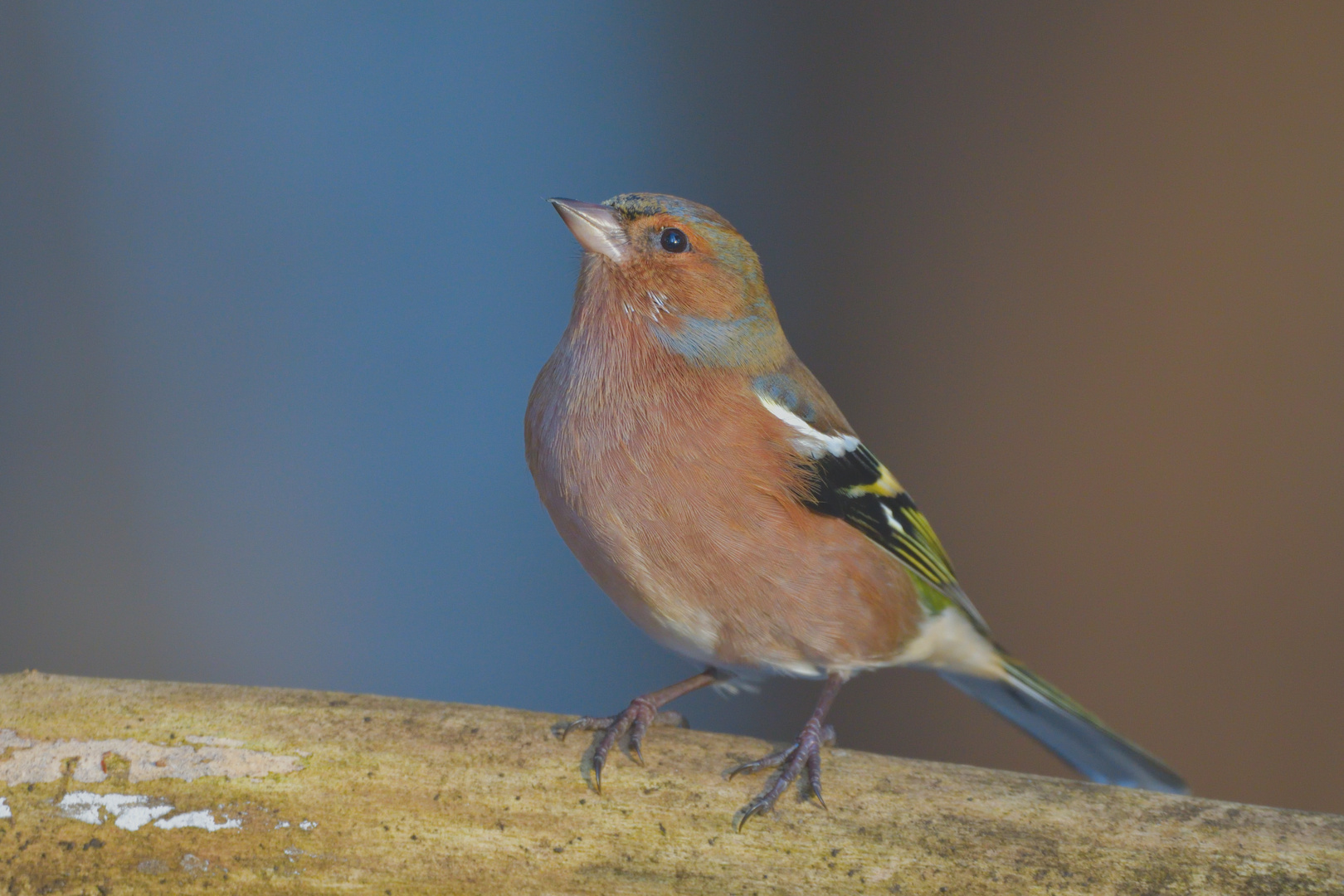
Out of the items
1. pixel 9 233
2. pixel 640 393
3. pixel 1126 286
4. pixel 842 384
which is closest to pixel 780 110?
pixel 842 384

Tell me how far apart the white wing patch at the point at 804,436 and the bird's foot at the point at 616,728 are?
74 cm

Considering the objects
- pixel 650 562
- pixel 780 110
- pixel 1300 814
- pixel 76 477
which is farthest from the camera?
pixel 780 110

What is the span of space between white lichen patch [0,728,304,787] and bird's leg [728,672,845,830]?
0.98 m

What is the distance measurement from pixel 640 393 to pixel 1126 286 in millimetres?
2743

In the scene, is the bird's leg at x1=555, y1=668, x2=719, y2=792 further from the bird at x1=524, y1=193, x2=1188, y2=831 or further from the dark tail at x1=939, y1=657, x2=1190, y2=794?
the dark tail at x1=939, y1=657, x2=1190, y2=794

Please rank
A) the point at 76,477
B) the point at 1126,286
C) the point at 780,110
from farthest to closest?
the point at 780,110, the point at 76,477, the point at 1126,286

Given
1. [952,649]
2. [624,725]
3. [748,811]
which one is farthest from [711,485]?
[952,649]

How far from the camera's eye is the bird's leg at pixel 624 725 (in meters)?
2.21

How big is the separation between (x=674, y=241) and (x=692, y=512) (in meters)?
0.75

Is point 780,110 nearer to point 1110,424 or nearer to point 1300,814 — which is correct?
point 1110,424

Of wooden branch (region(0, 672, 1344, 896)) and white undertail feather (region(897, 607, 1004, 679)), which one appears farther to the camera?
white undertail feather (region(897, 607, 1004, 679))

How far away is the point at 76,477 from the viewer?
533cm

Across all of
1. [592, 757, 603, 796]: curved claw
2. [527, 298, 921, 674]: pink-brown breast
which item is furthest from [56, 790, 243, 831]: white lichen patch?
[527, 298, 921, 674]: pink-brown breast

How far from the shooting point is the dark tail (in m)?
2.86
